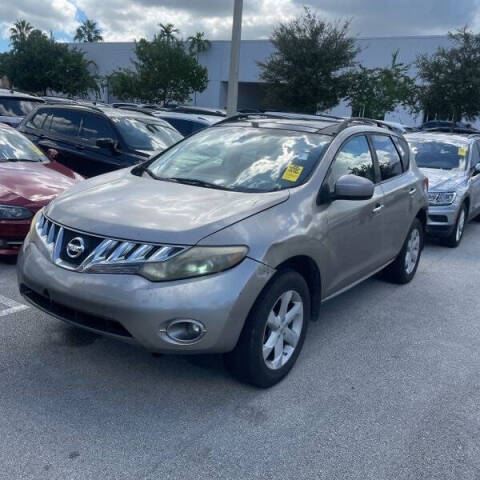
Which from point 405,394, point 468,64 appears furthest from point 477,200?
point 468,64

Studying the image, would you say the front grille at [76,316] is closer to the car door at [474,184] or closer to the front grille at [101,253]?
the front grille at [101,253]

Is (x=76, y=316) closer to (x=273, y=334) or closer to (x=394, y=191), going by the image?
(x=273, y=334)

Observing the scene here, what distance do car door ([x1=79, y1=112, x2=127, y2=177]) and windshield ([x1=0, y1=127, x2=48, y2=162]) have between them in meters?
1.25

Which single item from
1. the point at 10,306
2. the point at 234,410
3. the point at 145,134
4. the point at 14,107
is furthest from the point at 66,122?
the point at 234,410

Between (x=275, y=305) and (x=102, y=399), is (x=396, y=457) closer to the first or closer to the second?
(x=275, y=305)

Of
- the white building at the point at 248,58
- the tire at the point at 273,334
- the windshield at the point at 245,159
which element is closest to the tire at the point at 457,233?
the windshield at the point at 245,159

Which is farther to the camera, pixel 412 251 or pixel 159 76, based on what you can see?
pixel 159 76

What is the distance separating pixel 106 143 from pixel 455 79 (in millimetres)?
15288

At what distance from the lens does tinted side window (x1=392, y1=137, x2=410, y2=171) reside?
557 centimetres

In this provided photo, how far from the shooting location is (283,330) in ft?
11.6

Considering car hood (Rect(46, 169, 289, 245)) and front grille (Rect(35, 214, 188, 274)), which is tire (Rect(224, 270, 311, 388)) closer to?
car hood (Rect(46, 169, 289, 245))

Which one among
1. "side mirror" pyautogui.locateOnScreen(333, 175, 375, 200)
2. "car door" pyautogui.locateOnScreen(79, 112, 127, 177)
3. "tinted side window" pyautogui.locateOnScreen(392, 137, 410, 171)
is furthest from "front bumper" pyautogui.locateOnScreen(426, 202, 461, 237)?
"car door" pyautogui.locateOnScreen(79, 112, 127, 177)

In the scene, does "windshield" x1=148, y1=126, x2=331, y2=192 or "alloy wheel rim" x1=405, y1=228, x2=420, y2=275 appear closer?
"windshield" x1=148, y1=126, x2=331, y2=192

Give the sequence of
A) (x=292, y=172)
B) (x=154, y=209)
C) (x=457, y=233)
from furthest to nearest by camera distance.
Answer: (x=457, y=233)
(x=292, y=172)
(x=154, y=209)
